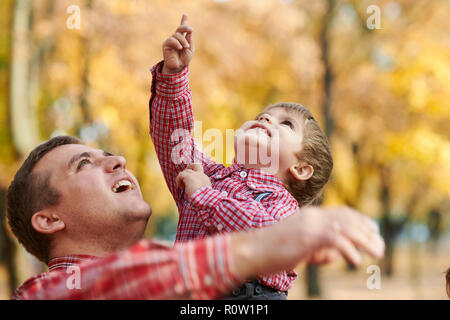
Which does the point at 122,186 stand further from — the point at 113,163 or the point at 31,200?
the point at 31,200

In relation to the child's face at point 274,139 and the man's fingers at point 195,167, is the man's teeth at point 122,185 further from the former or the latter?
the child's face at point 274,139

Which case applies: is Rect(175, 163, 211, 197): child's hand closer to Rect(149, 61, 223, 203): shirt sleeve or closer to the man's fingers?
the man's fingers

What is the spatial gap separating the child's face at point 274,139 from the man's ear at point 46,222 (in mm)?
838

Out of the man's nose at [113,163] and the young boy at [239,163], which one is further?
the man's nose at [113,163]

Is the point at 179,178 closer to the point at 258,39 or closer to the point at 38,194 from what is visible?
the point at 38,194

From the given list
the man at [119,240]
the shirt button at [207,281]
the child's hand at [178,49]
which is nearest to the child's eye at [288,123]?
the child's hand at [178,49]

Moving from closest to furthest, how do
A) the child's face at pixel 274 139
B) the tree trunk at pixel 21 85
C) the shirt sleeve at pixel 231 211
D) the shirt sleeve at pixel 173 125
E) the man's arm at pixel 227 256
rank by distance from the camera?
A: the man's arm at pixel 227 256, the shirt sleeve at pixel 231 211, the child's face at pixel 274 139, the shirt sleeve at pixel 173 125, the tree trunk at pixel 21 85

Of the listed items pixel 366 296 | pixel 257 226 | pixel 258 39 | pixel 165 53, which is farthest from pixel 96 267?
pixel 366 296

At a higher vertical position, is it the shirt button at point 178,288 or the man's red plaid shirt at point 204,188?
the man's red plaid shirt at point 204,188

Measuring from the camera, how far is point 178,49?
7.30ft

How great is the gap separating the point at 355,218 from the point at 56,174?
55.0 inches

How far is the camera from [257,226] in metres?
1.85

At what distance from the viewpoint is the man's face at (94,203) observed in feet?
6.75

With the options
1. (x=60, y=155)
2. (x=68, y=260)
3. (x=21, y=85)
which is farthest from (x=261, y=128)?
(x=21, y=85)
